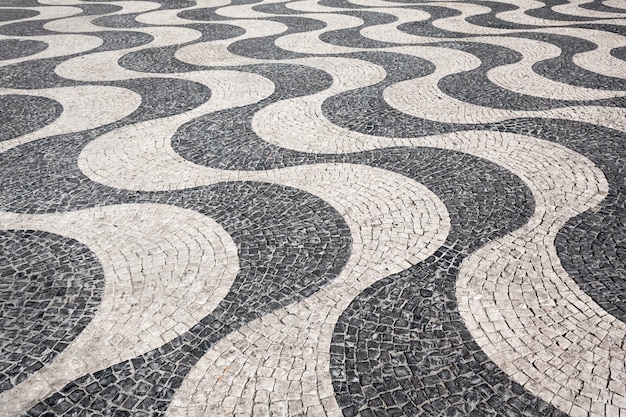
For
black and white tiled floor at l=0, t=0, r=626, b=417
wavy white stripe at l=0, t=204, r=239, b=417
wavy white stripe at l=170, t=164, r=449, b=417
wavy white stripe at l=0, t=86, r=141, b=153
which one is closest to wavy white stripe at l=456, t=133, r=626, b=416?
black and white tiled floor at l=0, t=0, r=626, b=417

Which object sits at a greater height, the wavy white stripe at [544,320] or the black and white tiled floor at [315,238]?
the wavy white stripe at [544,320]

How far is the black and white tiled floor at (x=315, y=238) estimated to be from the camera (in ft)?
12.0

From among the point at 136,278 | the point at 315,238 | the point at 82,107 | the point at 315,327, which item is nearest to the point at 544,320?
the point at 315,327

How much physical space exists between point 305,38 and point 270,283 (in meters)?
8.77

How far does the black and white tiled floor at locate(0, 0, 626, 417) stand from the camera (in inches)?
144

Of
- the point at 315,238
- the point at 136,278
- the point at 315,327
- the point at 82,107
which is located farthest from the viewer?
the point at 82,107

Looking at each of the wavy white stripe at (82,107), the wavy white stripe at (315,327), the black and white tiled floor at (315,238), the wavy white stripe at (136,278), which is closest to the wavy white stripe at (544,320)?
the black and white tiled floor at (315,238)

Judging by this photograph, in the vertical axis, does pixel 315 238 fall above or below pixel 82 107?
above

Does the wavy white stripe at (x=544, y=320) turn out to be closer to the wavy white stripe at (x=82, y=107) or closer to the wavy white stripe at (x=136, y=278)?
the wavy white stripe at (x=136, y=278)

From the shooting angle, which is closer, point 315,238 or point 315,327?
point 315,327

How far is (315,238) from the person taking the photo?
516 centimetres

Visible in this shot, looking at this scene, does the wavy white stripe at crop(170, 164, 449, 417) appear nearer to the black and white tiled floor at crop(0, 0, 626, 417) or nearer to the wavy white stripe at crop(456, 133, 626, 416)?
the black and white tiled floor at crop(0, 0, 626, 417)

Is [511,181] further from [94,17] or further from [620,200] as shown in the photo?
[94,17]

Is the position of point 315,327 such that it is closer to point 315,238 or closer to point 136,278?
point 315,238
